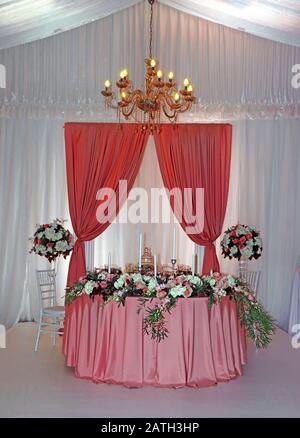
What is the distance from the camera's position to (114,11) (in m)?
7.87

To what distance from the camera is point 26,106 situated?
26.7ft

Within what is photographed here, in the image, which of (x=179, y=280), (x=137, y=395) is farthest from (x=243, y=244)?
(x=137, y=395)

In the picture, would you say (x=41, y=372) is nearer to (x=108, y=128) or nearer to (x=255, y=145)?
(x=108, y=128)

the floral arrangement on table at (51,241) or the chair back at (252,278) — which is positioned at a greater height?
the floral arrangement on table at (51,241)

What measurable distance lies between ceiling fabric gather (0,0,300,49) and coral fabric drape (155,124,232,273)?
4.57 ft

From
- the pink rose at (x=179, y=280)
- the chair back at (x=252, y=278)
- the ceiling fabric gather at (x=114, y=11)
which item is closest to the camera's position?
the pink rose at (x=179, y=280)

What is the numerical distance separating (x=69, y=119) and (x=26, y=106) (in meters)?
0.65

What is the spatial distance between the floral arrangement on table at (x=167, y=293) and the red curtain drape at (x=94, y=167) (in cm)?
207

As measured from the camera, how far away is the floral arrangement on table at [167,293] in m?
5.10

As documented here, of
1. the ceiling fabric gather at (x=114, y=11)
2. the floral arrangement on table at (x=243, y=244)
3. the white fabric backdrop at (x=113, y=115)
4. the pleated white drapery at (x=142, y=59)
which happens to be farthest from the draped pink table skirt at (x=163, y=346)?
the pleated white drapery at (x=142, y=59)

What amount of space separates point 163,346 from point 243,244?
214cm

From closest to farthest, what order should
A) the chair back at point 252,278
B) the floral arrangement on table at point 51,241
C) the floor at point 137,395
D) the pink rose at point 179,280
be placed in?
the floor at point 137,395 → the pink rose at point 179,280 → the floral arrangement on table at point 51,241 → the chair back at point 252,278

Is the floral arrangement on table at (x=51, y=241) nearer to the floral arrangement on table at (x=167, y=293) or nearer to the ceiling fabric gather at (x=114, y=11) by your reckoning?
the floral arrangement on table at (x=167, y=293)

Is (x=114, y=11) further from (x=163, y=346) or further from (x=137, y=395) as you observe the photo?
(x=137, y=395)
